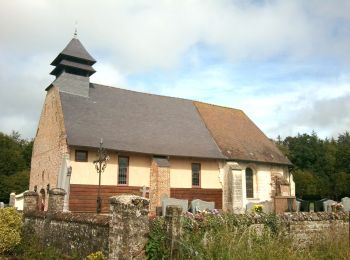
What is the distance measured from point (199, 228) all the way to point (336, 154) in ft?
168

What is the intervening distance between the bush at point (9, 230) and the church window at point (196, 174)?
15007 mm

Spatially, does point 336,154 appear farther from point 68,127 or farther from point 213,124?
point 68,127

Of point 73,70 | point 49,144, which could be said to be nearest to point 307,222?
point 49,144

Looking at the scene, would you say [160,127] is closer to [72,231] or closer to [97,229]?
[72,231]

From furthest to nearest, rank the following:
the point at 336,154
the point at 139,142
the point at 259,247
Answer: the point at 336,154, the point at 139,142, the point at 259,247

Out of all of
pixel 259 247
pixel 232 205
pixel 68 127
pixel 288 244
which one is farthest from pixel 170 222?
pixel 232 205

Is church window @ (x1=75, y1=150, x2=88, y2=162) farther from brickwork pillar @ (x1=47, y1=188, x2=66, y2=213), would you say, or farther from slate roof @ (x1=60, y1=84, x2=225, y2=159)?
brickwork pillar @ (x1=47, y1=188, x2=66, y2=213)

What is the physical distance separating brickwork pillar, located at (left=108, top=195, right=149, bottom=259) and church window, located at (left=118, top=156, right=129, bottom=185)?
16.1m

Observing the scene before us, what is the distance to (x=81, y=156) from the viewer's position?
2270 cm

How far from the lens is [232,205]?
85.7 feet

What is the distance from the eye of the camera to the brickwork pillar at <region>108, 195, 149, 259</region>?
750 centimetres

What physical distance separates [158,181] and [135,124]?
481cm

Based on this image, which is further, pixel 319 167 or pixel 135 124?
pixel 319 167

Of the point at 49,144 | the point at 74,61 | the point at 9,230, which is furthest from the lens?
the point at 74,61
